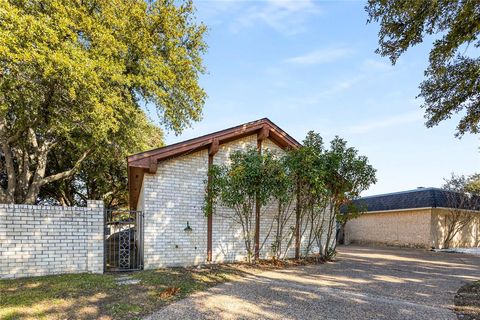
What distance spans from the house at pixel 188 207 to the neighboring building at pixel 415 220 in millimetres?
9960

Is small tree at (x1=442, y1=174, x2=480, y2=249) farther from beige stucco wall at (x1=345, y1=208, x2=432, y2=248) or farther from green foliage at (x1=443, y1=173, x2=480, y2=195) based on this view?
beige stucco wall at (x1=345, y1=208, x2=432, y2=248)

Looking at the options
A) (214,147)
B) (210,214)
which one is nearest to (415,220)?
(210,214)

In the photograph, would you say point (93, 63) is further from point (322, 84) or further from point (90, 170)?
point (90, 170)

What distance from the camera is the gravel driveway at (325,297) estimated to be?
15.5 ft

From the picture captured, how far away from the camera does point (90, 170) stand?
57.4 ft

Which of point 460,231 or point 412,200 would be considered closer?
point 412,200

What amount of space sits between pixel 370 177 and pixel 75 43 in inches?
429

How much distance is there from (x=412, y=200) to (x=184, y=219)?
16.8 meters

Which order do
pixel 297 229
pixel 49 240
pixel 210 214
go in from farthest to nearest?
pixel 297 229 < pixel 210 214 < pixel 49 240

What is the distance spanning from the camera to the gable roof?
827 cm

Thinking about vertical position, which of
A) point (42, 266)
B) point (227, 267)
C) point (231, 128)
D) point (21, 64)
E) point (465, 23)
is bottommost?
point (227, 267)

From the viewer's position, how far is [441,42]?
304 inches

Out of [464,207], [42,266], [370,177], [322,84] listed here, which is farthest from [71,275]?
[464,207]

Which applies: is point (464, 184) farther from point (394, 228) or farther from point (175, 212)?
point (175, 212)
